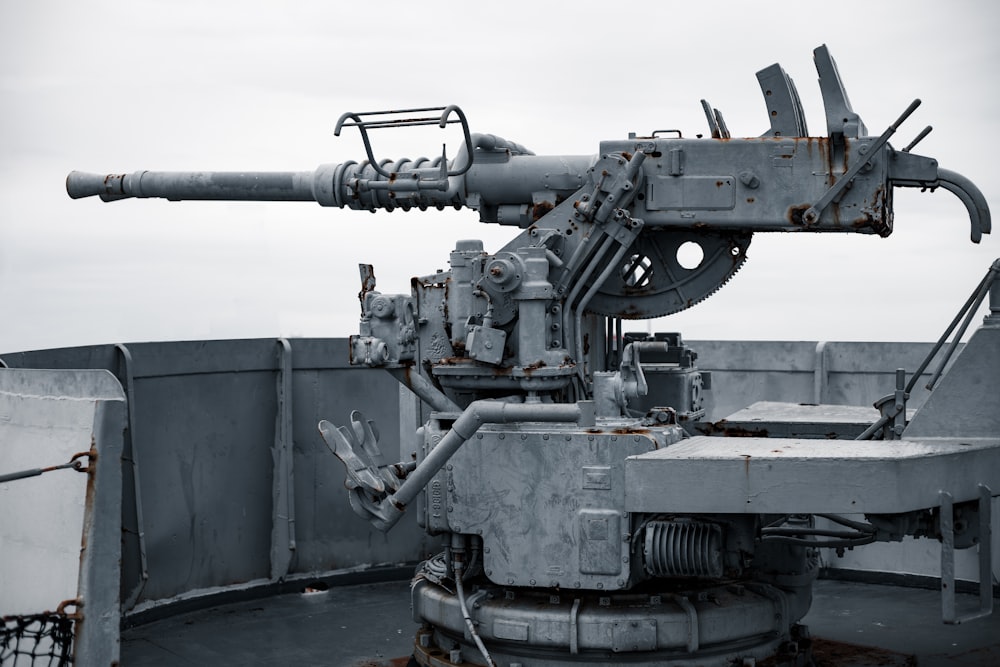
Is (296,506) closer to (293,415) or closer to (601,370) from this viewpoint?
(293,415)

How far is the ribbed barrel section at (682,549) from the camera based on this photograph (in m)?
8.23

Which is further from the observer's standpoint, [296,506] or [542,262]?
[296,506]

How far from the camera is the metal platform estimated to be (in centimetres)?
1024

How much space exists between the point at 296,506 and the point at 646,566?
518cm

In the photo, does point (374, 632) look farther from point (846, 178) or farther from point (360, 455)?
point (846, 178)

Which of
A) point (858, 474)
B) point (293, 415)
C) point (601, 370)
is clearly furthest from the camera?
point (293, 415)

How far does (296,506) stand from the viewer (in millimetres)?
12688

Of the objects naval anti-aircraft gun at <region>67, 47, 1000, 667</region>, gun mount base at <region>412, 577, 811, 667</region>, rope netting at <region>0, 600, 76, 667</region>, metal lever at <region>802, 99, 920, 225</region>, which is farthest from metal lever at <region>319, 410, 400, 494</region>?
metal lever at <region>802, 99, 920, 225</region>

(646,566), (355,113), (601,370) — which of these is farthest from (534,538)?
(355,113)

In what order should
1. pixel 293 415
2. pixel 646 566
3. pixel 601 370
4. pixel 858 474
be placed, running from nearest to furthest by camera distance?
pixel 858 474, pixel 646 566, pixel 601 370, pixel 293 415

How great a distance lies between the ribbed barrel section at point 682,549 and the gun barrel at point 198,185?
3.99 meters

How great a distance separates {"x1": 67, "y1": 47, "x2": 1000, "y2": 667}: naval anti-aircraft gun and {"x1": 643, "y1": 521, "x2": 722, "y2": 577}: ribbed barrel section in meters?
0.01

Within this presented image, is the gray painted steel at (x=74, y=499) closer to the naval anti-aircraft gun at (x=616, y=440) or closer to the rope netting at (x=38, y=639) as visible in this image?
the rope netting at (x=38, y=639)

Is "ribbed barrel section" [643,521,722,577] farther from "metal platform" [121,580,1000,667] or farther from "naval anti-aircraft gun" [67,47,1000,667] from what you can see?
"metal platform" [121,580,1000,667]
